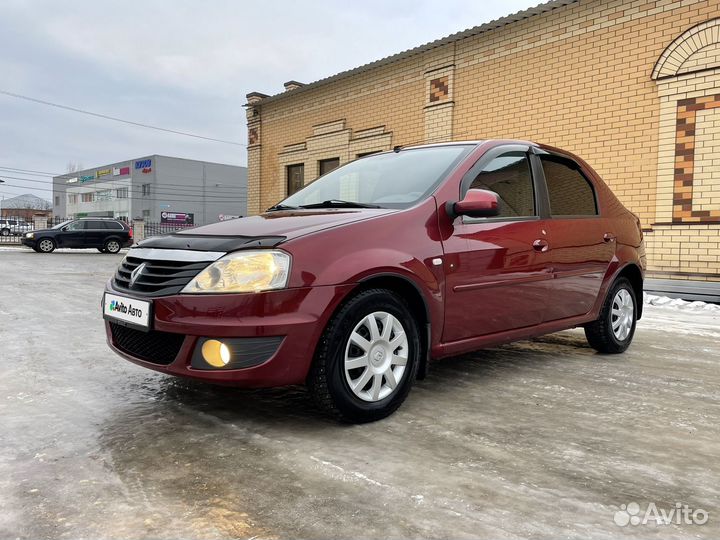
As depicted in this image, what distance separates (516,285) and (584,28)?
8123 mm

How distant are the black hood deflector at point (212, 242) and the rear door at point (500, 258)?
1.08 m

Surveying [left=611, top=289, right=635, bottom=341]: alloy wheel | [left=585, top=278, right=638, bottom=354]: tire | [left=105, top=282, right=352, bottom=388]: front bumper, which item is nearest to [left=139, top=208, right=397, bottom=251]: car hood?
[left=105, top=282, right=352, bottom=388]: front bumper

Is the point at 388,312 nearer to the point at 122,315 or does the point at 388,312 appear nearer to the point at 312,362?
the point at 312,362

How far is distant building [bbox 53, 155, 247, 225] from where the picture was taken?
64438mm

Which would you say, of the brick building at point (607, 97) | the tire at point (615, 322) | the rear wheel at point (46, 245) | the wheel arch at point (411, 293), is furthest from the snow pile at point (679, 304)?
the rear wheel at point (46, 245)

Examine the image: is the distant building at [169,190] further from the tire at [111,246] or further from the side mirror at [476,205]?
the side mirror at [476,205]

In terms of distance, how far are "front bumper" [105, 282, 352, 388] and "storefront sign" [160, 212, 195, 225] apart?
63.7 meters

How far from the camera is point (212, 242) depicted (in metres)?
2.86

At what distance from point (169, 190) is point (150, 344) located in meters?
66.1

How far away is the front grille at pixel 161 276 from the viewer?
2.75m

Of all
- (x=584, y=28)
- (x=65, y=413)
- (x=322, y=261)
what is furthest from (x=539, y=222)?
(x=584, y=28)

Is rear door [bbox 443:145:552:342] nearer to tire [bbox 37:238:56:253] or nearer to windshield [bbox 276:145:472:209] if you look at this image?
windshield [bbox 276:145:472:209]

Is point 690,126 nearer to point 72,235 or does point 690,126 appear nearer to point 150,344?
point 150,344

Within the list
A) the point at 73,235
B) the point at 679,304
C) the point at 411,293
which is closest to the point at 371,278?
the point at 411,293
